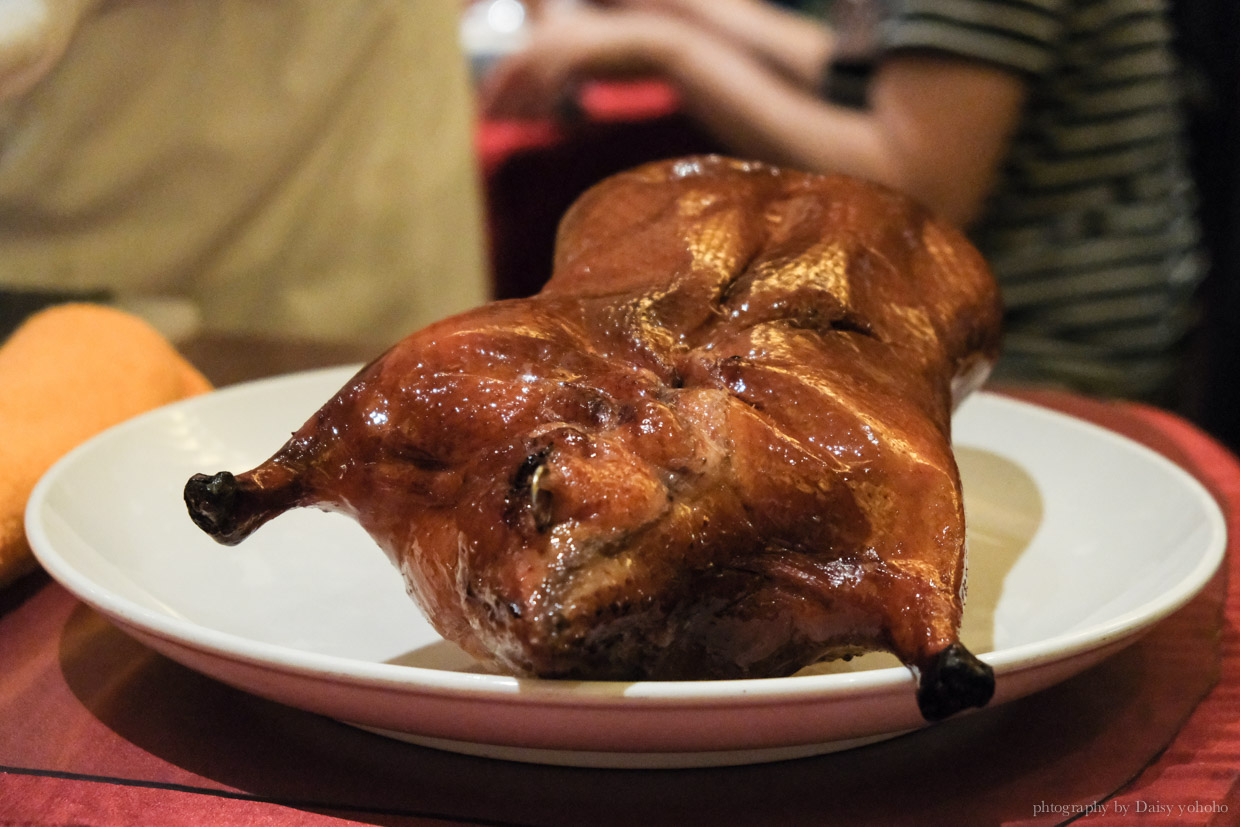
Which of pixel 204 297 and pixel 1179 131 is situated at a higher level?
Answer: pixel 1179 131

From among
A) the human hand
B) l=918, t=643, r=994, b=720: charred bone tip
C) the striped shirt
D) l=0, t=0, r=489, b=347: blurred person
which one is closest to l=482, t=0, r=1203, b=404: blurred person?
the striped shirt

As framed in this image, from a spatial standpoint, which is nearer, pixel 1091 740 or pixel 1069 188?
pixel 1091 740

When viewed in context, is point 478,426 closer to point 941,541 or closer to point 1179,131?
point 941,541

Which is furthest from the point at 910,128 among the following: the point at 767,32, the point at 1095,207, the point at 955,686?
the point at 955,686

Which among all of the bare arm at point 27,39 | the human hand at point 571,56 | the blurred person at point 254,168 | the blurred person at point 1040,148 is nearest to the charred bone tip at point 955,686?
the bare arm at point 27,39

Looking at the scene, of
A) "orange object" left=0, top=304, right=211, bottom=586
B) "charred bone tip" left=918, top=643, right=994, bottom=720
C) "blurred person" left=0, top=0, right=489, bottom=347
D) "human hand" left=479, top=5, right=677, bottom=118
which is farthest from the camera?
"human hand" left=479, top=5, right=677, bottom=118

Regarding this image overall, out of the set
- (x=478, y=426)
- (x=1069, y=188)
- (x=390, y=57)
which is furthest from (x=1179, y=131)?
(x=478, y=426)

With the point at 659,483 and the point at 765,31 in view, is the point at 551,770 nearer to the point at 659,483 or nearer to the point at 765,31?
the point at 659,483

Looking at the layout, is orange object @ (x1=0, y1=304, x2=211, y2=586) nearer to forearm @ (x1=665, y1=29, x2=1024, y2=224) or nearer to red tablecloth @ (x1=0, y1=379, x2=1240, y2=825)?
red tablecloth @ (x1=0, y1=379, x2=1240, y2=825)
